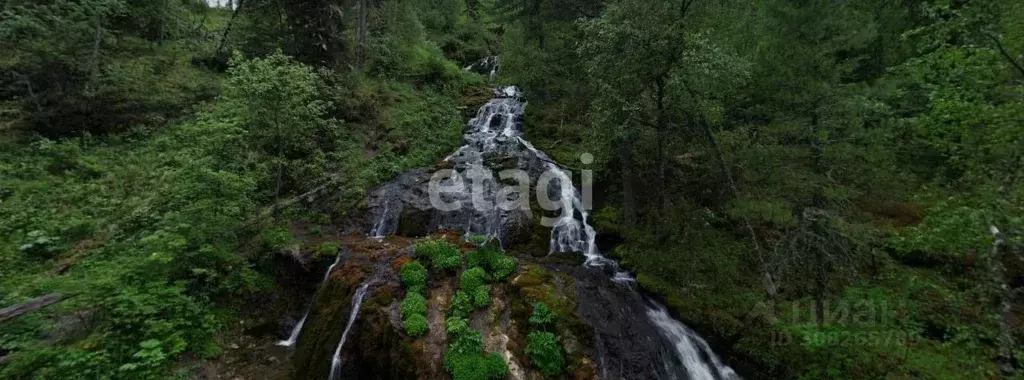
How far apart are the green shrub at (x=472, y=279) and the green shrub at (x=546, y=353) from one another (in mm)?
1748

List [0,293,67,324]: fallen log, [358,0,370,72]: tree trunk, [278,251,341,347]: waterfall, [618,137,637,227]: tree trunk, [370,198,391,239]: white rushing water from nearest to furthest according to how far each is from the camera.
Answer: [0,293,67,324]: fallen log < [278,251,341,347]: waterfall < [618,137,637,227]: tree trunk < [370,198,391,239]: white rushing water < [358,0,370,72]: tree trunk

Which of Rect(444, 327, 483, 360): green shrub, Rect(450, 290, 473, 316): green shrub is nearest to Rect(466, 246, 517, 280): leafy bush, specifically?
Rect(450, 290, 473, 316): green shrub

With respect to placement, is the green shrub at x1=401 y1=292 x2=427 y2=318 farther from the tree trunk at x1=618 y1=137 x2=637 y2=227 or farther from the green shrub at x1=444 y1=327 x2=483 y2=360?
the tree trunk at x1=618 y1=137 x2=637 y2=227

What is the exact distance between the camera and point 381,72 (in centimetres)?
2139

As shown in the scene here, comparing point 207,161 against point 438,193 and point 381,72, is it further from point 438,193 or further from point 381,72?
point 381,72

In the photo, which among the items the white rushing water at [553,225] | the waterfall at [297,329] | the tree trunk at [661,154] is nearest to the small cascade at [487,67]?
the white rushing water at [553,225]

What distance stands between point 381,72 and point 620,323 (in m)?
18.1

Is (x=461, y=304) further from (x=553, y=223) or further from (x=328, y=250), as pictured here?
(x=553, y=223)

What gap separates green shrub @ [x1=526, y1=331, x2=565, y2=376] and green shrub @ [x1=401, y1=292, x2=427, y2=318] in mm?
2290

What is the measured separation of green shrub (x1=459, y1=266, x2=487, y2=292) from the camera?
8.88m

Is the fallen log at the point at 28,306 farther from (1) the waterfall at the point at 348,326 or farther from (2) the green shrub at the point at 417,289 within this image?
(2) the green shrub at the point at 417,289

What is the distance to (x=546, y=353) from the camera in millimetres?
7613

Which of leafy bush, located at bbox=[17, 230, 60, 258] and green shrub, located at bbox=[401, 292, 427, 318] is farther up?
leafy bush, located at bbox=[17, 230, 60, 258]

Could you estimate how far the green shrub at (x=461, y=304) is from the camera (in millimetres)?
8281
